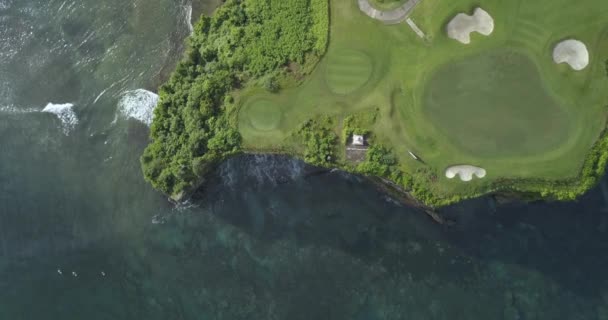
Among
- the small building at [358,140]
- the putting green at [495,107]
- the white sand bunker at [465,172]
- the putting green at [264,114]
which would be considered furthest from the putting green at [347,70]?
the white sand bunker at [465,172]

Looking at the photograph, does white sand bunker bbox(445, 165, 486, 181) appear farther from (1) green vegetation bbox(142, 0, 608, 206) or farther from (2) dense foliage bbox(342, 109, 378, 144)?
(2) dense foliage bbox(342, 109, 378, 144)

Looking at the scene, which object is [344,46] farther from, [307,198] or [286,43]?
[307,198]

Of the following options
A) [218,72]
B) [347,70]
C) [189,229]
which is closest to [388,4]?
[347,70]

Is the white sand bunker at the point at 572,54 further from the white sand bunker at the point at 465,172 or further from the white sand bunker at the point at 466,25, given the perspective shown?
the white sand bunker at the point at 465,172

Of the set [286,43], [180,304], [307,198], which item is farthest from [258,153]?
[180,304]

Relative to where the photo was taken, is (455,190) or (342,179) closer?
(455,190)

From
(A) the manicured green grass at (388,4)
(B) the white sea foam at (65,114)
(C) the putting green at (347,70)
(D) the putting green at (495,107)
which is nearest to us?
(D) the putting green at (495,107)
